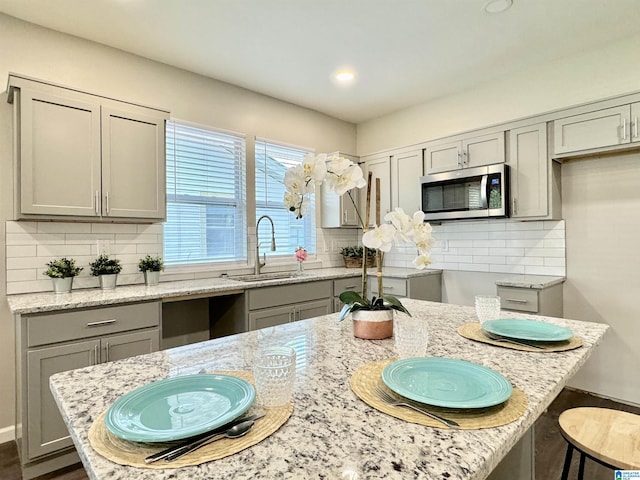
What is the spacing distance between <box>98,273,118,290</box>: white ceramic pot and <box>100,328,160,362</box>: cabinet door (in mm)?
500

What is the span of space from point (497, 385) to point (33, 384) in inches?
90.9

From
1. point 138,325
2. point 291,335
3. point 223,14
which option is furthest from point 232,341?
point 223,14

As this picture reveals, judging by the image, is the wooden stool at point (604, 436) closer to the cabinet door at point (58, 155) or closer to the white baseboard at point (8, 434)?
the cabinet door at point (58, 155)

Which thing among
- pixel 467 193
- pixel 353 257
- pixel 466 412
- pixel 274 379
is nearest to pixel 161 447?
pixel 274 379

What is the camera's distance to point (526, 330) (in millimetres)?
1353

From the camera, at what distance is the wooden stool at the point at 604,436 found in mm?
1177

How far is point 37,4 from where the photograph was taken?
90.3 inches

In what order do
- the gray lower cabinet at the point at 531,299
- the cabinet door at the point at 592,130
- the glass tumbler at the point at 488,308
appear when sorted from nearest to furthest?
1. the glass tumbler at the point at 488,308
2. the cabinet door at the point at 592,130
3. the gray lower cabinet at the point at 531,299

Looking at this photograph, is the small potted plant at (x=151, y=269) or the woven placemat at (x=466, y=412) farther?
the small potted plant at (x=151, y=269)

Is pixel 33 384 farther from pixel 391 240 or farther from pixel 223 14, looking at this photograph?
pixel 223 14

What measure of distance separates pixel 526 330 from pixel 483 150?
234 cm

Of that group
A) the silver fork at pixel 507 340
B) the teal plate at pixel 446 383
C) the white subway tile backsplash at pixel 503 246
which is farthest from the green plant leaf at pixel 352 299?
the white subway tile backsplash at pixel 503 246

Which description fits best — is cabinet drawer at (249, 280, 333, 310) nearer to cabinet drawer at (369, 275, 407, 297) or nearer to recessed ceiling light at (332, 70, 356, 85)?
cabinet drawer at (369, 275, 407, 297)

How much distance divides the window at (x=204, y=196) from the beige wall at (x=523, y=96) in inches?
74.6
